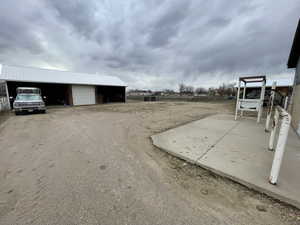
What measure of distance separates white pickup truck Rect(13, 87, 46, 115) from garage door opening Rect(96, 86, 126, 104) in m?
9.81

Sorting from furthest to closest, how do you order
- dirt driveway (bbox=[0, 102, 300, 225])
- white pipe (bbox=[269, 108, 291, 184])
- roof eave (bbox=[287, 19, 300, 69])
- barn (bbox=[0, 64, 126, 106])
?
barn (bbox=[0, 64, 126, 106]) → roof eave (bbox=[287, 19, 300, 69]) → white pipe (bbox=[269, 108, 291, 184]) → dirt driveway (bbox=[0, 102, 300, 225])

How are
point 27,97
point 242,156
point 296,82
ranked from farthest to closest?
point 27,97, point 296,82, point 242,156

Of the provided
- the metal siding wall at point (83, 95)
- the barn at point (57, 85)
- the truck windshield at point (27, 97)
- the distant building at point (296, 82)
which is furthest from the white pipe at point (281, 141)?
the metal siding wall at point (83, 95)

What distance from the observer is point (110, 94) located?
71.7ft

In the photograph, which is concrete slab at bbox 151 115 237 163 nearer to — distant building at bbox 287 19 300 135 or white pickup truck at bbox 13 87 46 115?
distant building at bbox 287 19 300 135

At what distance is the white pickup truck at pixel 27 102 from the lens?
8742 millimetres

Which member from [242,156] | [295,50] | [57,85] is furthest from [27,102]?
[295,50]

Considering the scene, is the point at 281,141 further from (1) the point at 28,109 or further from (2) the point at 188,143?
(1) the point at 28,109

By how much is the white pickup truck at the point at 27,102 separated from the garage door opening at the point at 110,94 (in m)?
9.81

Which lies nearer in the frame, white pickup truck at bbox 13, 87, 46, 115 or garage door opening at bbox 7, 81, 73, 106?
white pickup truck at bbox 13, 87, 46, 115

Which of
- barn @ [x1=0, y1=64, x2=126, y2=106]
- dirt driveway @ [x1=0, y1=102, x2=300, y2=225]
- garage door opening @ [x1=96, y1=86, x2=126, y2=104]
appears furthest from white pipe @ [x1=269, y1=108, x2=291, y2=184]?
garage door opening @ [x1=96, y1=86, x2=126, y2=104]

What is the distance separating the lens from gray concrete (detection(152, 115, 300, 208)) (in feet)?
6.34

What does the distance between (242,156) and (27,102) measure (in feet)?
41.1

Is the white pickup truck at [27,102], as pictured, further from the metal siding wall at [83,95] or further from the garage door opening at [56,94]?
the garage door opening at [56,94]
